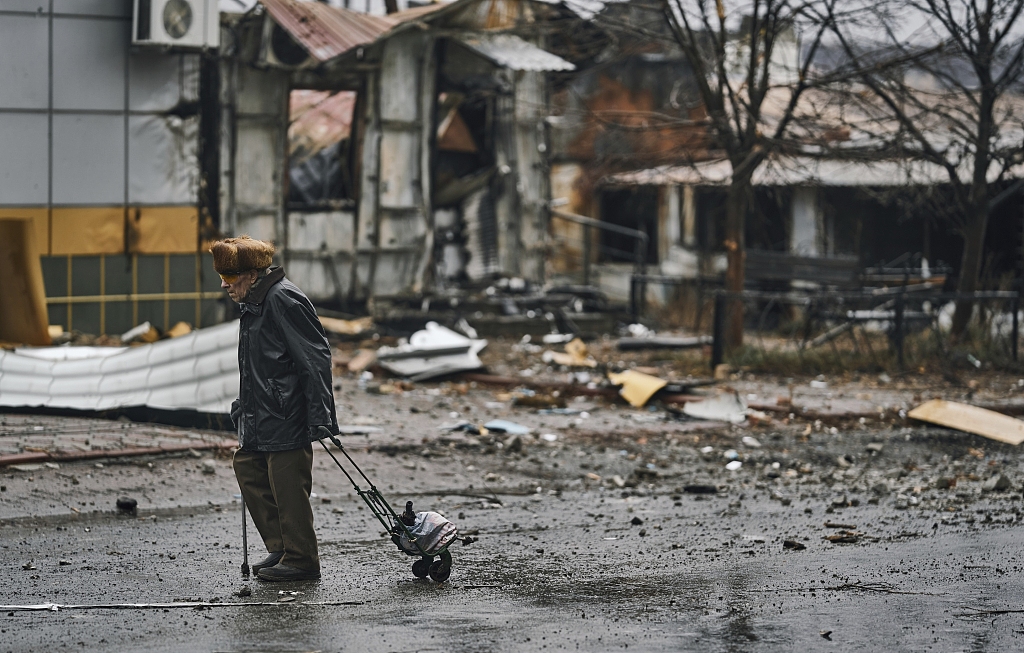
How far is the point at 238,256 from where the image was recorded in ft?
17.7

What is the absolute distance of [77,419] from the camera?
9.10m

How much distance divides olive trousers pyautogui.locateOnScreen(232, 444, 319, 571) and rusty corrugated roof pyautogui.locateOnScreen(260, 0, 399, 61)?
9.81 metres

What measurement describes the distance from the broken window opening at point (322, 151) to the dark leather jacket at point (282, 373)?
1196 centimetres

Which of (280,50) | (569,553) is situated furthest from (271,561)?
(280,50)

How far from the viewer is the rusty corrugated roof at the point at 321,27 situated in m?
14.7

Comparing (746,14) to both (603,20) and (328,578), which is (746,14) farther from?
(328,578)

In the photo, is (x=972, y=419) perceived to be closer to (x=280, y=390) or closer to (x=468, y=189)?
(x=280, y=390)

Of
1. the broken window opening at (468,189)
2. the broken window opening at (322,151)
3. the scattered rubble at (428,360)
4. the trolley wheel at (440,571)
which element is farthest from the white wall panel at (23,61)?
the trolley wheel at (440,571)

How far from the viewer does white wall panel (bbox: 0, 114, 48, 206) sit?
13.2 meters

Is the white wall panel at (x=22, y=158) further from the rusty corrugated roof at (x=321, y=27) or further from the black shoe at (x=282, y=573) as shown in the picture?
the black shoe at (x=282, y=573)

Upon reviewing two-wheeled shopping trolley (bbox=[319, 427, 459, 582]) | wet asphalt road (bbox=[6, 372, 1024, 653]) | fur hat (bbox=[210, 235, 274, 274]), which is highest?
fur hat (bbox=[210, 235, 274, 274])

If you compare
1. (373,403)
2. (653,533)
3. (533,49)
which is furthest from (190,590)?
(533,49)

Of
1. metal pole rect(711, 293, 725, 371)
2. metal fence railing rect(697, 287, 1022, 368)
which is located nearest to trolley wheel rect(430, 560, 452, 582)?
metal fence railing rect(697, 287, 1022, 368)

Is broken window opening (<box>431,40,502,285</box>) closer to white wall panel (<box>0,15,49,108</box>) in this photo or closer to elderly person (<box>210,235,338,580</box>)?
white wall panel (<box>0,15,49,108</box>)
